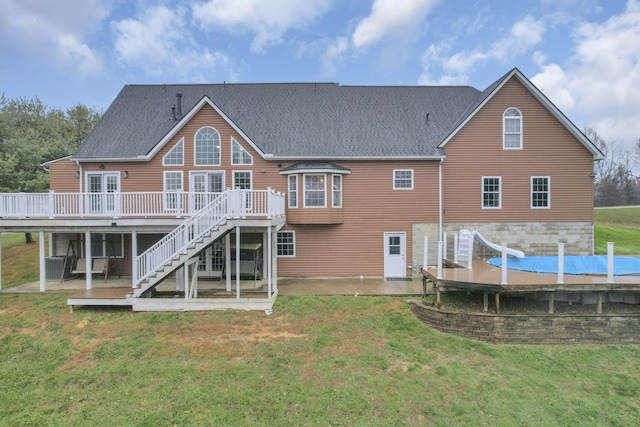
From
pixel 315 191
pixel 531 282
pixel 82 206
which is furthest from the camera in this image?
pixel 315 191

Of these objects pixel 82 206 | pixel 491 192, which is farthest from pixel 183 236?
pixel 491 192

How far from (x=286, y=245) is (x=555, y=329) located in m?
9.70

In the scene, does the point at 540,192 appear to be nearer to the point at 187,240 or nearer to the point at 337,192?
the point at 337,192

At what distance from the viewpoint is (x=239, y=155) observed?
1388 centimetres

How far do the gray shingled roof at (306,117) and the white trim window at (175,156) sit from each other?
2.35 feet

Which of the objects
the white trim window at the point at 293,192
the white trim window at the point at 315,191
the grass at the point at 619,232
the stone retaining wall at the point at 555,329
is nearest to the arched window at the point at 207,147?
the white trim window at the point at 293,192

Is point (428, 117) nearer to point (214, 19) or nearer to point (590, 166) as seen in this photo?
point (590, 166)

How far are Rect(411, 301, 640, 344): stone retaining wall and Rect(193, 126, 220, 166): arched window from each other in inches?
446

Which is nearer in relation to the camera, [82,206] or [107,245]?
[82,206]

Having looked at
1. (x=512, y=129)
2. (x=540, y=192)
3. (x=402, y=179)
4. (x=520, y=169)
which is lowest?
(x=540, y=192)

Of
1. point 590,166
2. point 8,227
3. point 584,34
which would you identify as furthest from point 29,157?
point 584,34

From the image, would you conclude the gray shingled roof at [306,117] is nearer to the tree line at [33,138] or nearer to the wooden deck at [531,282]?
the wooden deck at [531,282]

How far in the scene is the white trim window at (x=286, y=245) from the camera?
14172 millimetres

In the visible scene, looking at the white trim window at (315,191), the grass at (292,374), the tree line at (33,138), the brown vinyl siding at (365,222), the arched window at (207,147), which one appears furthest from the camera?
the tree line at (33,138)
